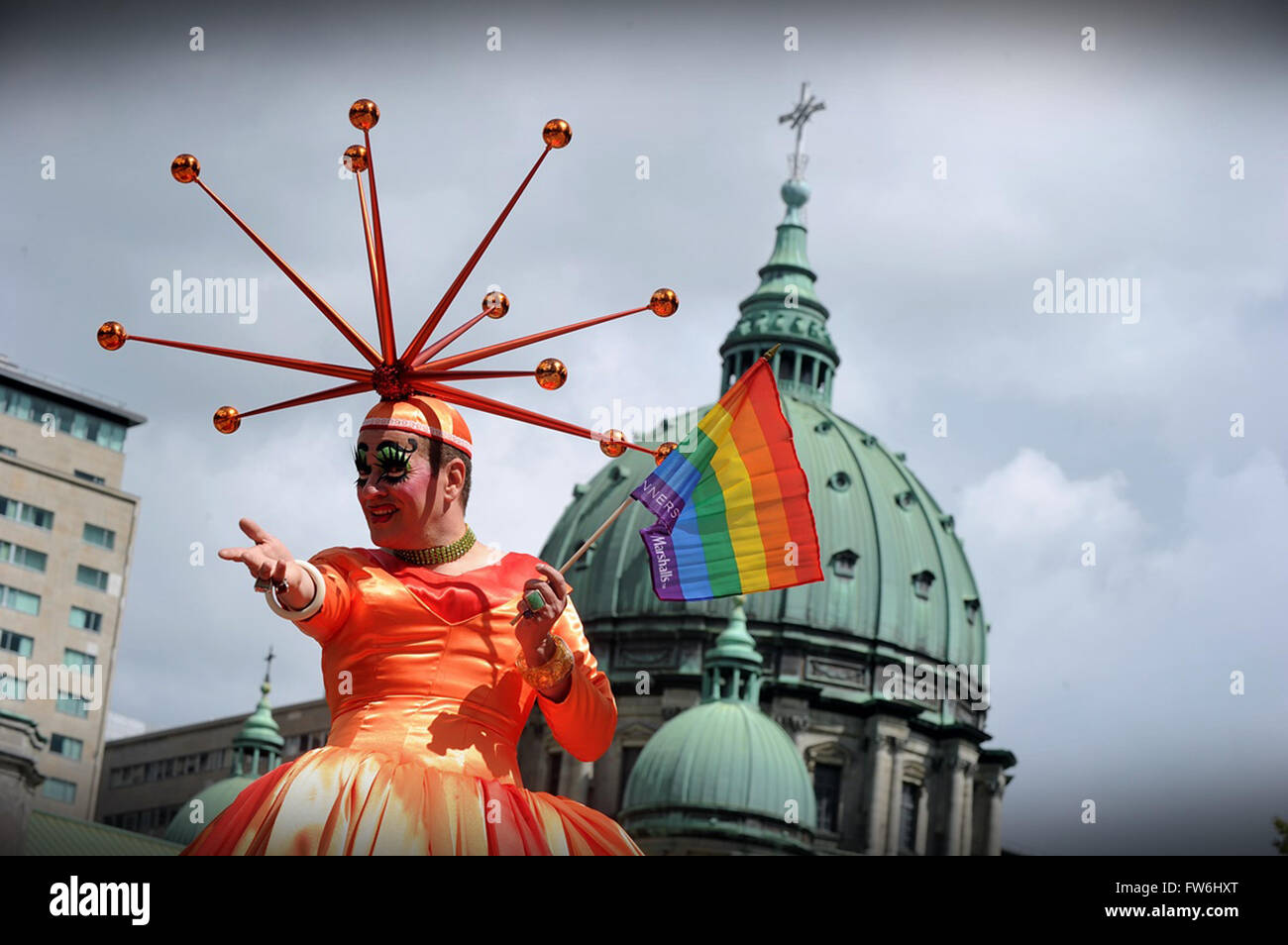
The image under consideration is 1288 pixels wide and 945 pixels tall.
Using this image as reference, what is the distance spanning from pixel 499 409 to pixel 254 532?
134cm

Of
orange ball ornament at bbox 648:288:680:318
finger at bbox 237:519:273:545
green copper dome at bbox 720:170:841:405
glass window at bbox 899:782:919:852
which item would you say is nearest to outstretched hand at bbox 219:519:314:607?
finger at bbox 237:519:273:545

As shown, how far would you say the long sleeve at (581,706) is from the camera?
11.3 metres

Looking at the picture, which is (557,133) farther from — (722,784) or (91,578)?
(91,578)

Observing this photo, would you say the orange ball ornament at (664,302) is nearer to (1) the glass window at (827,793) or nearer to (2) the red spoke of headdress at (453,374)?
(2) the red spoke of headdress at (453,374)

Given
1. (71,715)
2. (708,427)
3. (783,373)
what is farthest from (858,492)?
(708,427)

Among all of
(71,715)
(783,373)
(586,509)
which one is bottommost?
(71,715)

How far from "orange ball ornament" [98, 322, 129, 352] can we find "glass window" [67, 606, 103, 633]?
7768cm

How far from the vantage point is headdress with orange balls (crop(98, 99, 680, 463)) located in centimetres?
1102

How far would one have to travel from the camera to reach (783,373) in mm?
101188

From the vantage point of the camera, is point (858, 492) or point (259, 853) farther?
point (858, 492)

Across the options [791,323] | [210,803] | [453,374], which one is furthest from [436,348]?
[791,323]
